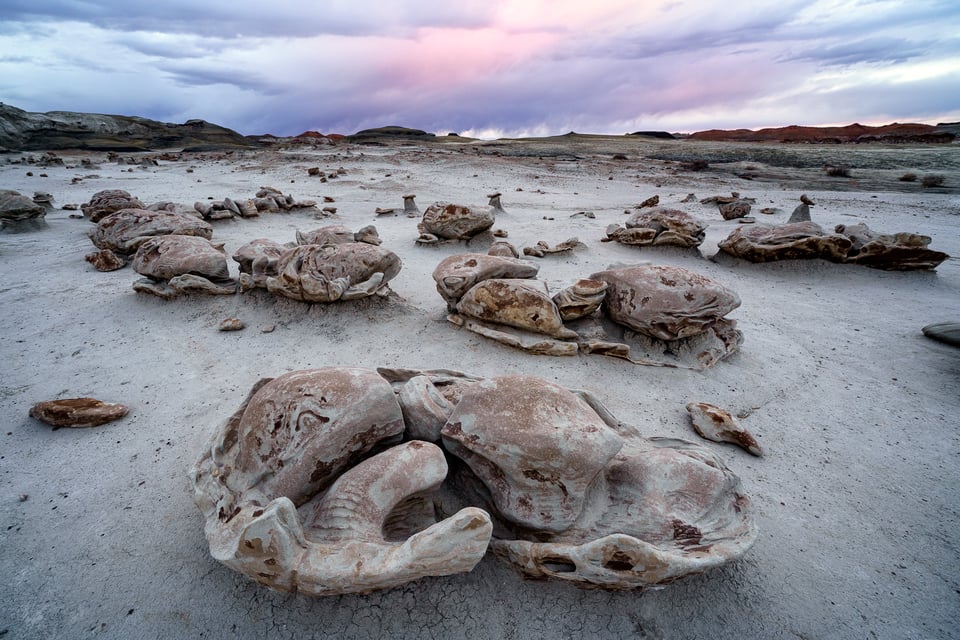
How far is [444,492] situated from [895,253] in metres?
7.56

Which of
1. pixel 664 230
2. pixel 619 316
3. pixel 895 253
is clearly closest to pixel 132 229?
pixel 619 316

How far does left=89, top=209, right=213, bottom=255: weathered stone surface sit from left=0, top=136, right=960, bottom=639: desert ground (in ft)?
1.74

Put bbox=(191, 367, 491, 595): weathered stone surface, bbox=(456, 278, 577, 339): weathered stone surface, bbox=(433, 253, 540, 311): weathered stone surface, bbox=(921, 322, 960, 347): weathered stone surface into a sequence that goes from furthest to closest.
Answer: bbox=(433, 253, 540, 311): weathered stone surface → bbox=(921, 322, 960, 347): weathered stone surface → bbox=(456, 278, 577, 339): weathered stone surface → bbox=(191, 367, 491, 595): weathered stone surface

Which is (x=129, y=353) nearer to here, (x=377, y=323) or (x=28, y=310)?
(x=28, y=310)

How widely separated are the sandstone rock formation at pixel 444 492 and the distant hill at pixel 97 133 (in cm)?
4232

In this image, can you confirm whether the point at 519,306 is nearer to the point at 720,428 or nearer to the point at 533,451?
the point at 720,428

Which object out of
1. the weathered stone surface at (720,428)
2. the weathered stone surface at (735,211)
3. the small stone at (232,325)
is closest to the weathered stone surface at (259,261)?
the small stone at (232,325)

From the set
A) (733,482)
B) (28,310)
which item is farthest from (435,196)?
(733,482)

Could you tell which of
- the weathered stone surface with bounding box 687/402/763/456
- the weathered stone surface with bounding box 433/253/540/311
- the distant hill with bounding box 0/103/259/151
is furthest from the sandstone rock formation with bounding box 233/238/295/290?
the distant hill with bounding box 0/103/259/151

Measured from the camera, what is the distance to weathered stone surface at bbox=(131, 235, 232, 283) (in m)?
4.93

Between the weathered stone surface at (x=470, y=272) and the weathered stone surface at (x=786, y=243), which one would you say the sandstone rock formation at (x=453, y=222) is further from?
the weathered stone surface at (x=786, y=243)

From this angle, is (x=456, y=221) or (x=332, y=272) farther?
(x=456, y=221)

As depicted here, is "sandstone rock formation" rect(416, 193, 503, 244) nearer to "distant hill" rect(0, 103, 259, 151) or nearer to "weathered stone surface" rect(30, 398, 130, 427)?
"weathered stone surface" rect(30, 398, 130, 427)

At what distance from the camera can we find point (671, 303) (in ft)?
12.4
